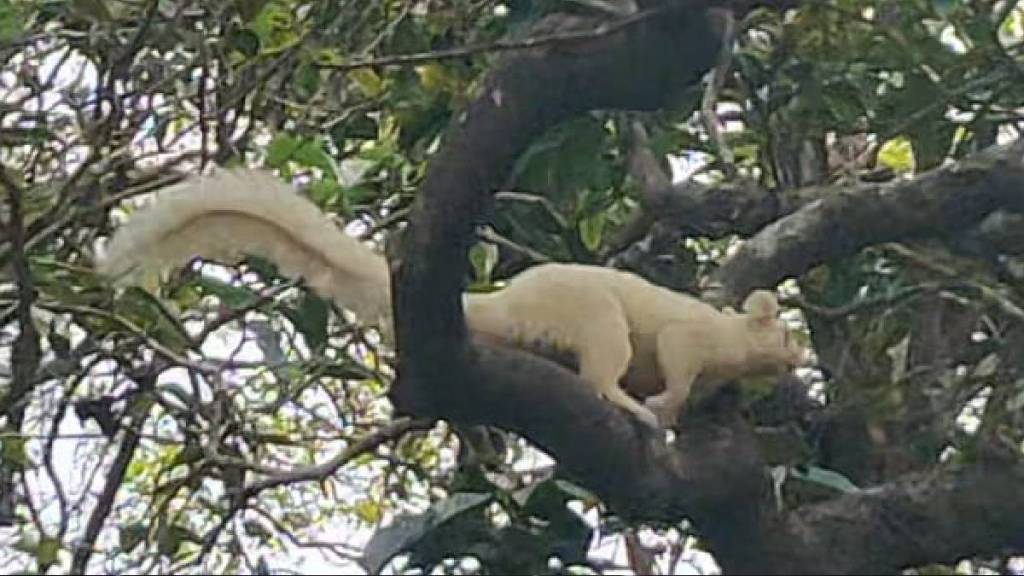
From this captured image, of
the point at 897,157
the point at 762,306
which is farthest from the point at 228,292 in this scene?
the point at 897,157

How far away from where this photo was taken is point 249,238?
5.71 ft

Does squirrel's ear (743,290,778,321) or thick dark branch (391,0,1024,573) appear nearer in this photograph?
thick dark branch (391,0,1024,573)

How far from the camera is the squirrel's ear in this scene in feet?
6.12

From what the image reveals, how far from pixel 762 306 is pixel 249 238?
1.47ft

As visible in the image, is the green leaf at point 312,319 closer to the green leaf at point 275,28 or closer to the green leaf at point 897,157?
the green leaf at point 275,28

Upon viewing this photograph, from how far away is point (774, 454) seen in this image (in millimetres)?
1870

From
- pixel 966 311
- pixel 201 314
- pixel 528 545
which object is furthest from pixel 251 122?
pixel 966 311

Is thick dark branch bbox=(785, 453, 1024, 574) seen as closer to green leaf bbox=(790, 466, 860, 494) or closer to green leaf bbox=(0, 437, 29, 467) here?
green leaf bbox=(790, 466, 860, 494)

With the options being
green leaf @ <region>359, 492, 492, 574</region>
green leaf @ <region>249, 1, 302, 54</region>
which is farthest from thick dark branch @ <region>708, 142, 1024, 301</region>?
green leaf @ <region>249, 1, 302, 54</region>

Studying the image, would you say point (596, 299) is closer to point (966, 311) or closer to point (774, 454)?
point (774, 454)

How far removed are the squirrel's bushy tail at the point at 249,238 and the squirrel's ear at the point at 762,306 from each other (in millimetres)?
319

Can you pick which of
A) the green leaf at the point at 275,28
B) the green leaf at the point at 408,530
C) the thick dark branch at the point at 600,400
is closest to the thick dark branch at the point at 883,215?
the thick dark branch at the point at 600,400

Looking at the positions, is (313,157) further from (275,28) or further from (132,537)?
(132,537)

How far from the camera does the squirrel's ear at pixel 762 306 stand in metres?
1.86
